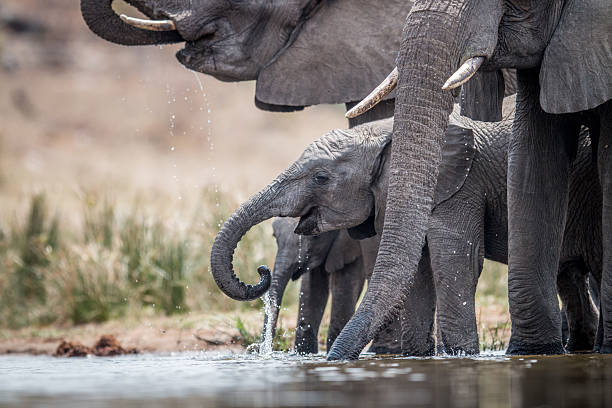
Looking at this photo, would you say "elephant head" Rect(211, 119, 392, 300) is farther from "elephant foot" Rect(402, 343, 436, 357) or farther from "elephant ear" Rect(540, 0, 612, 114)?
"elephant ear" Rect(540, 0, 612, 114)

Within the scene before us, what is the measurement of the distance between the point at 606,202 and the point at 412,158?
43.8 inches

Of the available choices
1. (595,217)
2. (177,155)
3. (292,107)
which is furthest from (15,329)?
(177,155)

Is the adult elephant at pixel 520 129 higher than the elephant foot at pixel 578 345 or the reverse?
higher

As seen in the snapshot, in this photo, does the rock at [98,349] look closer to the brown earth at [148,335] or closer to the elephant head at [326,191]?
the brown earth at [148,335]

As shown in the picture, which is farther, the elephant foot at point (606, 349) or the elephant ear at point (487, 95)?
the elephant ear at point (487, 95)

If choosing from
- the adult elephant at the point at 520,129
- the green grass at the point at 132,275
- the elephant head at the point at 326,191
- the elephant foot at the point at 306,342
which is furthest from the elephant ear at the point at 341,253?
the green grass at the point at 132,275

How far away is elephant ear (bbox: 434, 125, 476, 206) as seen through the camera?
6410mm

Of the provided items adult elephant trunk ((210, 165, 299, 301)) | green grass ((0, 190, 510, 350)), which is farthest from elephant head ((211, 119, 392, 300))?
green grass ((0, 190, 510, 350))

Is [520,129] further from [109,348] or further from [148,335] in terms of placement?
[148,335]

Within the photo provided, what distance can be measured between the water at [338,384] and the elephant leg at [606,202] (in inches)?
16.9

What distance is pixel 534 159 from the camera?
563 centimetres

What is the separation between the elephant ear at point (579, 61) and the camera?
5.01m

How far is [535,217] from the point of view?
18.6ft

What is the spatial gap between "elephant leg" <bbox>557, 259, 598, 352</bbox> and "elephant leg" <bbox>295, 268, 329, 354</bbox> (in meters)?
1.59
